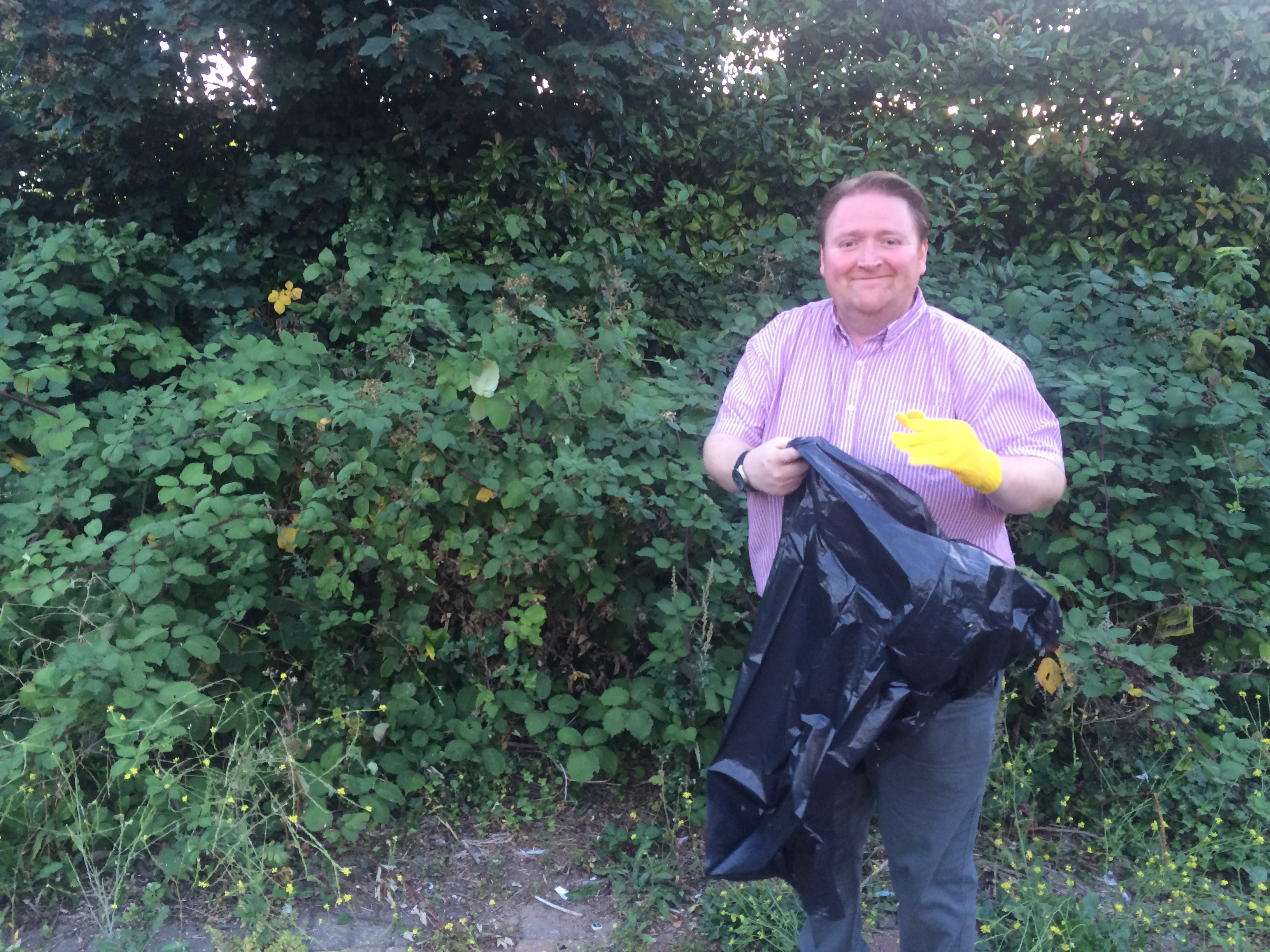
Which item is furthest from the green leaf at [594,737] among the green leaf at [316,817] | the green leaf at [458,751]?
the green leaf at [316,817]

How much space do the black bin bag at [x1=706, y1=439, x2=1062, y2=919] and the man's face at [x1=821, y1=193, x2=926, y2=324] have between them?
34 cm

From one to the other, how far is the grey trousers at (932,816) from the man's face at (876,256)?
86 cm

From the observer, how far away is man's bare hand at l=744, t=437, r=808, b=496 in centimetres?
193

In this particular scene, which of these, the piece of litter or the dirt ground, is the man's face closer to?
the dirt ground

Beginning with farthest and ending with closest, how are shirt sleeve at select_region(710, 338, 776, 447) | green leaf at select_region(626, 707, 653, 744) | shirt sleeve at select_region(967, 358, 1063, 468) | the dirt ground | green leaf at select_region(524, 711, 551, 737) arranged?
green leaf at select_region(524, 711, 551, 737), green leaf at select_region(626, 707, 653, 744), the dirt ground, shirt sleeve at select_region(710, 338, 776, 447), shirt sleeve at select_region(967, 358, 1063, 468)

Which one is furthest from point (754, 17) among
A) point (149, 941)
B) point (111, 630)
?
point (149, 941)

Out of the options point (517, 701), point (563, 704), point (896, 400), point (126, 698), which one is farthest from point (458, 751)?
point (896, 400)

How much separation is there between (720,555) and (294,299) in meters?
2.61

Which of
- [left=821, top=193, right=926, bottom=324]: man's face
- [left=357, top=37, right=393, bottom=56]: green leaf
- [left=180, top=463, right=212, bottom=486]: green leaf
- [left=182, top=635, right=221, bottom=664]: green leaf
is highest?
[left=357, top=37, right=393, bottom=56]: green leaf

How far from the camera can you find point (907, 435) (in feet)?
5.93

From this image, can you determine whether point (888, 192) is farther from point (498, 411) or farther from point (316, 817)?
point (316, 817)

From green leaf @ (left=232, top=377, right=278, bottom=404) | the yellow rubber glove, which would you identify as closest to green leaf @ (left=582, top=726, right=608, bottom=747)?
green leaf @ (left=232, top=377, right=278, bottom=404)

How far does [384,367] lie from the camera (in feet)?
12.6

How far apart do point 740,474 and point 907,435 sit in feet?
1.32
